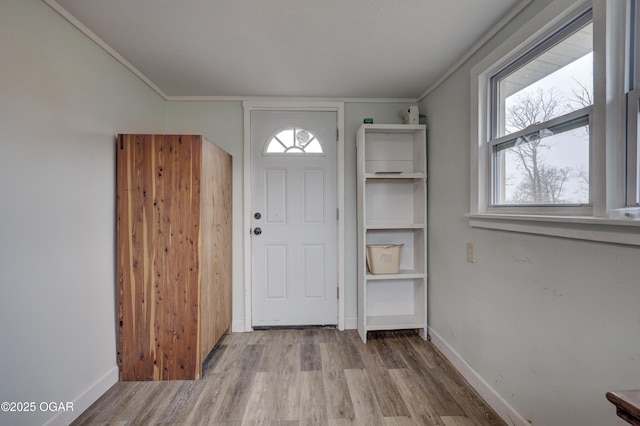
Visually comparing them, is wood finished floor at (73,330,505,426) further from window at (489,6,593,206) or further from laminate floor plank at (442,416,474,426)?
window at (489,6,593,206)

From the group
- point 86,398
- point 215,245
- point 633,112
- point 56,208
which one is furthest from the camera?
point 215,245

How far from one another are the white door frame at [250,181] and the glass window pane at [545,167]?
4.32 ft

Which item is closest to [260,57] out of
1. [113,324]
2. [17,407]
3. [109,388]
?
[113,324]

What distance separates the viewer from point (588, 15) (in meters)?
1.16

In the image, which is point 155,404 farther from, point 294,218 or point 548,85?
point 548,85

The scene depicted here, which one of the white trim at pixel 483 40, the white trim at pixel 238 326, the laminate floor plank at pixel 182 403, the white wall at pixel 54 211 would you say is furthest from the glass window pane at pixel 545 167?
the white wall at pixel 54 211

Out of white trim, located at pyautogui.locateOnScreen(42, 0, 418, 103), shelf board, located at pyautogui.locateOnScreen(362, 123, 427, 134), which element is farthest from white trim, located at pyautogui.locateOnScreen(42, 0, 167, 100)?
shelf board, located at pyautogui.locateOnScreen(362, 123, 427, 134)

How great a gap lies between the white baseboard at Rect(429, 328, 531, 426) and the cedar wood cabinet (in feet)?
6.03

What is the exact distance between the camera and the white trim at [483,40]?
1445mm

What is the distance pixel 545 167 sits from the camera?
1.38 metres

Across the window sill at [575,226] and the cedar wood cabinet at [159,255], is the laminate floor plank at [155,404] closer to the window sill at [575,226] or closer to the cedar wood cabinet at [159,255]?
the cedar wood cabinet at [159,255]

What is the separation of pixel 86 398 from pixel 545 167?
9.30 feet

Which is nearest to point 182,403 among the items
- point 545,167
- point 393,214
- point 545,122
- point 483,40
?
point 393,214

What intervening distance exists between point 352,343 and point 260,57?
239 centimetres
